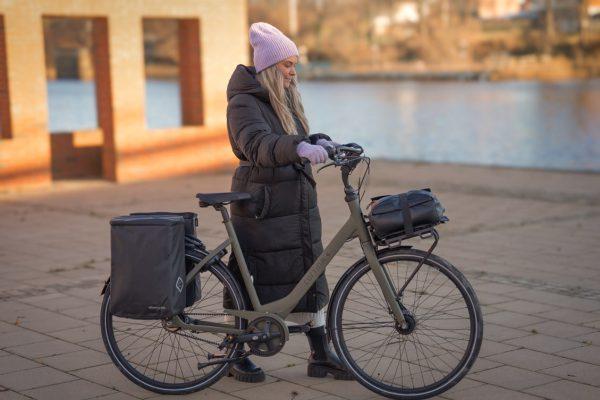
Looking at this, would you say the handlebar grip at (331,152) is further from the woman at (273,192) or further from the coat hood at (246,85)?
the coat hood at (246,85)

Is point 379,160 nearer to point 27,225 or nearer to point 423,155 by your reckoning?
point 27,225

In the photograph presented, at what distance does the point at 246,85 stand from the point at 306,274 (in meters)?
0.89

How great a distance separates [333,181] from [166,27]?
26963mm

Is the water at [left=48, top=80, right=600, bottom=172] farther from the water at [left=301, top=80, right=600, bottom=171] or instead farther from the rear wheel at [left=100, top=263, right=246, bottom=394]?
the rear wheel at [left=100, top=263, right=246, bottom=394]

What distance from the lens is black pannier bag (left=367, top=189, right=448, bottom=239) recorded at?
4.64 m

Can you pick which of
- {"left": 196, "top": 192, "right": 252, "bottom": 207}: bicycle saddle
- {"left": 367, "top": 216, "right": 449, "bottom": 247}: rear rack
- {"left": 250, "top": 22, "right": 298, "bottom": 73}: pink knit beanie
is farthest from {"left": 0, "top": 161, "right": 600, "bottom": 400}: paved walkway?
{"left": 250, "top": 22, "right": 298, "bottom": 73}: pink knit beanie

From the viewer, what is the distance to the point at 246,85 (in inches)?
199

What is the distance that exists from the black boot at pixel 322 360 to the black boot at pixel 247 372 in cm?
24

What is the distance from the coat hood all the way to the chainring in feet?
3.31

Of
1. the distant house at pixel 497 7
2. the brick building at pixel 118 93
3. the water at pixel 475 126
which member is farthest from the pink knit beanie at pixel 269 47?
the distant house at pixel 497 7

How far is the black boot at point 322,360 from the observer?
523 cm

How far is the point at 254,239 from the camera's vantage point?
5.07 metres

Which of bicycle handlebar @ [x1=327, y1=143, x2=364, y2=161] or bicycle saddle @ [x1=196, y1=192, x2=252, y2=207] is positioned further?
bicycle saddle @ [x1=196, y1=192, x2=252, y2=207]

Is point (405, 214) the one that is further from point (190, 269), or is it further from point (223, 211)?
point (190, 269)
